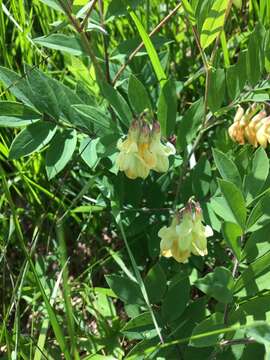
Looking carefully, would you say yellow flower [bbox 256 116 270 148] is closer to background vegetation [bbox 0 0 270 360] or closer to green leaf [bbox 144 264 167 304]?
background vegetation [bbox 0 0 270 360]

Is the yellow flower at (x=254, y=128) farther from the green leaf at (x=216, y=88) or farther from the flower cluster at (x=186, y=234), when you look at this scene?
the flower cluster at (x=186, y=234)

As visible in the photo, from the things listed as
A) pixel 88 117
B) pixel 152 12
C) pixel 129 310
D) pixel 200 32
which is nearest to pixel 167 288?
pixel 129 310

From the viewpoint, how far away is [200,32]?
4.24 feet

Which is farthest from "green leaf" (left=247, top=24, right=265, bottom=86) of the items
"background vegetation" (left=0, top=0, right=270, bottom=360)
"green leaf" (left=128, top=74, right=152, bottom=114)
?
"green leaf" (left=128, top=74, right=152, bottom=114)

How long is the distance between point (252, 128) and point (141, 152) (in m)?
0.28

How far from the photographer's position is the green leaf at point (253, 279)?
1131 mm

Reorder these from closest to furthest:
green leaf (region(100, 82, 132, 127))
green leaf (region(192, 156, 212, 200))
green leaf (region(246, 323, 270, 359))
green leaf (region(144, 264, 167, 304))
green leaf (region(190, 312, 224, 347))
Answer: green leaf (region(246, 323, 270, 359)) → green leaf (region(190, 312, 224, 347)) → green leaf (region(144, 264, 167, 304)) → green leaf (region(100, 82, 132, 127)) → green leaf (region(192, 156, 212, 200))

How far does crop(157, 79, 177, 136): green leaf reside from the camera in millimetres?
1302

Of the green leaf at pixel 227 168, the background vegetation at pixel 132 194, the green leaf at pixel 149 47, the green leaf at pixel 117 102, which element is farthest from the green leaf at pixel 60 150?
the green leaf at pixel 227 168

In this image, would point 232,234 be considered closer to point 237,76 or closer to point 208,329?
point 208,329

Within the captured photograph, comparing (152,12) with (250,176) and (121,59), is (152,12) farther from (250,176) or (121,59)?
(250,176)

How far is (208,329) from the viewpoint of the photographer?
1.10 meters

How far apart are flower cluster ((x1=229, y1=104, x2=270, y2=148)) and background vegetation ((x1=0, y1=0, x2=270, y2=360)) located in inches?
1.1

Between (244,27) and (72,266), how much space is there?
0.87 metres
